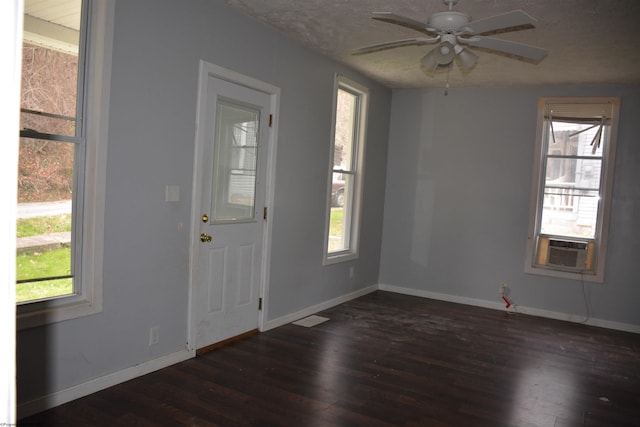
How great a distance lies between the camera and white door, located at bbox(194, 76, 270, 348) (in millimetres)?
3631

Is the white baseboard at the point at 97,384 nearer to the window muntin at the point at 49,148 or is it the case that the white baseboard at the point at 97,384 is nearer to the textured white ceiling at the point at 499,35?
the window muntin at the point at 49,148

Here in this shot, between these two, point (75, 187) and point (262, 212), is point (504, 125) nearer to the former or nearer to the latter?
point (262, 212)

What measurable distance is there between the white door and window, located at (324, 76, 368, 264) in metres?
1.27

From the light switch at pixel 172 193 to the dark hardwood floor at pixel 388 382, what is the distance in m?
1.17

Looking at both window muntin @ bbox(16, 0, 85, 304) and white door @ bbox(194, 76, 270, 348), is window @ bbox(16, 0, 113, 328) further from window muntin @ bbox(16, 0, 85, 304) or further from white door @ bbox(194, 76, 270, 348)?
white door @ bbox(194, 76, 270, 348)

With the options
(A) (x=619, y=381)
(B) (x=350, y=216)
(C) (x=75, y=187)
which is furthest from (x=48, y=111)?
(A) (x=619, y=381)

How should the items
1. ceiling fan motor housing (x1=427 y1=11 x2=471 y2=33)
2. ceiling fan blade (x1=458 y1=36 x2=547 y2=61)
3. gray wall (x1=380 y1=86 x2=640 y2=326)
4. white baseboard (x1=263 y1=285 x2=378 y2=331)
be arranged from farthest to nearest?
gray wall (x1=380 y1=86 x2=640 y2=326), white baseboard (x1=263 y1=285 x2=378 y2=331), ceiling fan blade (x1=458 y1=36 x2=547 y2=61), ceiling fan motor housing (x1=427 y1=11 x2=471 y2=33)

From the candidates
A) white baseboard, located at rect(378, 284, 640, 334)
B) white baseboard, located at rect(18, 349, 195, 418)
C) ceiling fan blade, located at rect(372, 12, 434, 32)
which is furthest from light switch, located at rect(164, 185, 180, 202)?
white baseboard, located at rect(378, 284, 640, 334)

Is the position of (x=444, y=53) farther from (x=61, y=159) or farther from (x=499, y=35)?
(x=61, y=159)

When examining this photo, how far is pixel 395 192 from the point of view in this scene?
637cm

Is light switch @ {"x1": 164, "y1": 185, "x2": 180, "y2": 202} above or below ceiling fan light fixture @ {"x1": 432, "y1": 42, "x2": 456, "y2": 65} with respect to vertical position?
below

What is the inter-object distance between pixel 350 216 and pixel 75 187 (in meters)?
3.49

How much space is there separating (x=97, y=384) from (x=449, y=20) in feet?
9.70

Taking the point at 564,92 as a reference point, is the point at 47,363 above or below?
below
